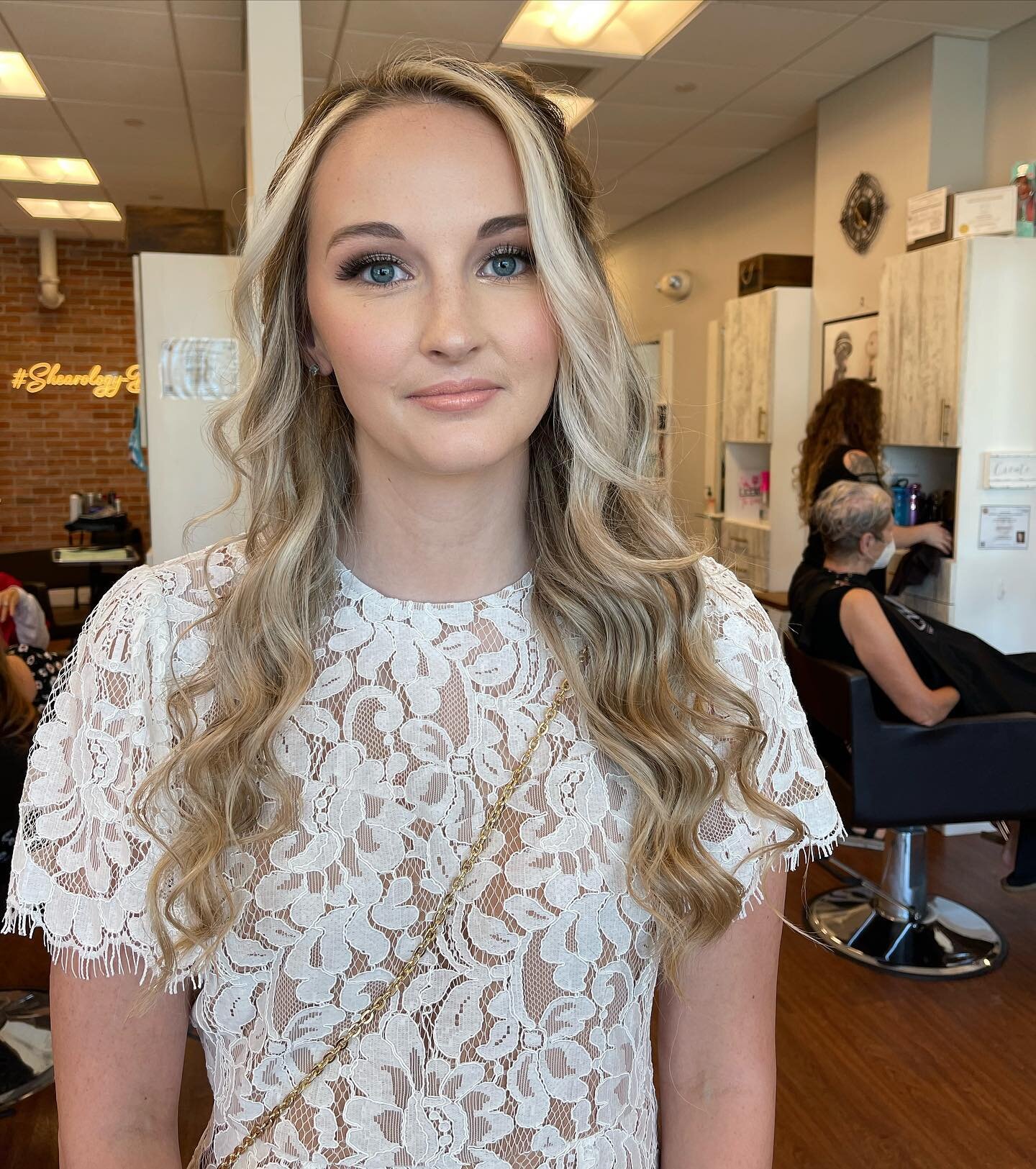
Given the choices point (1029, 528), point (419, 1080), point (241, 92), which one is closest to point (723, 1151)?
point (419, 1080)

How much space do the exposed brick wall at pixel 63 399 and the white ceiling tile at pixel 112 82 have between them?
441 centimetres

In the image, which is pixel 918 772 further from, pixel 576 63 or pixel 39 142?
pixel 39 142

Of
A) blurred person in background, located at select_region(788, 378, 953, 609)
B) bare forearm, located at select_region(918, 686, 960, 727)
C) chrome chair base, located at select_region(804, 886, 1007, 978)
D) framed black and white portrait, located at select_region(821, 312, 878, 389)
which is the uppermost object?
framed black and white portrait, located at select_region(821, 312, 878, 389)

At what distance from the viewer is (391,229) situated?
3.10 feet

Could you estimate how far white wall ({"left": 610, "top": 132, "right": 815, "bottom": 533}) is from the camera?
600cm

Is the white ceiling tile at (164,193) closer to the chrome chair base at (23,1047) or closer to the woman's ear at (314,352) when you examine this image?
the chrome chair base at (23,1047)

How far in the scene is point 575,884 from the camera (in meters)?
0.98

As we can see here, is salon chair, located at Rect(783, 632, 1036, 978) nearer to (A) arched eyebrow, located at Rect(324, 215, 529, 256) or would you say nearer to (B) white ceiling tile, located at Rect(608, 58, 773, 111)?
(A) arched eyebrow, located at Rect(324, 215, 529, 256)

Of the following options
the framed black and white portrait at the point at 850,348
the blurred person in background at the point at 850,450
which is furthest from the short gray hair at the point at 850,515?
the framed black and white portrait at the point at 850,348

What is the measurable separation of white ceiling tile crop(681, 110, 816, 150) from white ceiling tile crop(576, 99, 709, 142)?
0.35 ft

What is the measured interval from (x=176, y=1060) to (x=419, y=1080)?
0.23 meters

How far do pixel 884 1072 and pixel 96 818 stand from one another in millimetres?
2195

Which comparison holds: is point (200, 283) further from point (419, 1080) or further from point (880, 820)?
point (419, 1080)

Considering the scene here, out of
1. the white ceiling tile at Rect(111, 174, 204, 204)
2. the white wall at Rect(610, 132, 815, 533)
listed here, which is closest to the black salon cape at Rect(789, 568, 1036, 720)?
the white wall at Rect(610, 132, 815, 533)
